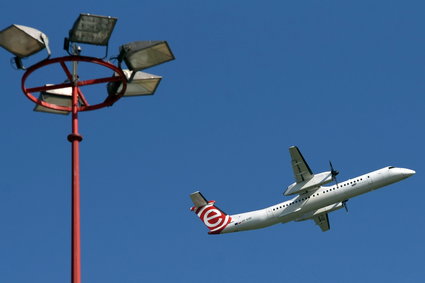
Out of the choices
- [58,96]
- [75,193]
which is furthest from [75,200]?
[58,96]

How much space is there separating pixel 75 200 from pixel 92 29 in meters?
5.17

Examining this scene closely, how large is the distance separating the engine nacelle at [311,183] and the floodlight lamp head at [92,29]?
51.8 metres

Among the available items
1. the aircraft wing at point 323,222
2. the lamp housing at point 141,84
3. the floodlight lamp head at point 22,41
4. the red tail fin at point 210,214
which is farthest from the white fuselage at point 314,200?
the floodlight lamp head at point 22,41

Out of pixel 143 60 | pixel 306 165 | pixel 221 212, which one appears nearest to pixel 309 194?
pixel 306 165

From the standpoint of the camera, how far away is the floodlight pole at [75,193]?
17031 mm

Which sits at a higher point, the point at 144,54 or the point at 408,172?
the point at 408,172

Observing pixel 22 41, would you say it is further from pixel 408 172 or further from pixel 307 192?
pixel 408 172

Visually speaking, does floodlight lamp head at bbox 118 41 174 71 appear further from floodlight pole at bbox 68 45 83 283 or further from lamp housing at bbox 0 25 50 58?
lamp housing at bbox 0 25 50 58

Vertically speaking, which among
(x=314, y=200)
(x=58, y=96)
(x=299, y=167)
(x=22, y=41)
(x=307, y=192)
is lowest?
(x=22, y=41)

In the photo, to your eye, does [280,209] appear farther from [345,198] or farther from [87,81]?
[87,81]

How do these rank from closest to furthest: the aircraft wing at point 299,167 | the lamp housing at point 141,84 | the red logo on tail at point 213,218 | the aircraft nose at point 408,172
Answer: the lamp housing at point 141,84 < the aircraft nose at point 408,172 < the aircraft wing at point 299,167 < the red logo on tail at point 213,218

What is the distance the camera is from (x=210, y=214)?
76.1 m

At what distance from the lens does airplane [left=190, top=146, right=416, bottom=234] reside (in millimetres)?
68500

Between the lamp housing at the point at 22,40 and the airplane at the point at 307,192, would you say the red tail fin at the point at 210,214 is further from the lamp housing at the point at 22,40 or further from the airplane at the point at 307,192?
the lamp housing at the point at 22,40
